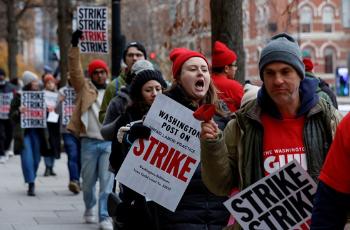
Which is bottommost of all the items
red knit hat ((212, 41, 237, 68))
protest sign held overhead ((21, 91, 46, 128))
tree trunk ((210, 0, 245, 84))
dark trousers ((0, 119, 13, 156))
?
dark trousers ((0, 119, 13, 156))

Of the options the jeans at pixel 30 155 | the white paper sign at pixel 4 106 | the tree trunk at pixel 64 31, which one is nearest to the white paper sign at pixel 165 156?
the jeans at pixel 30 155

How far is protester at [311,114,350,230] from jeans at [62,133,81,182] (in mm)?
10295

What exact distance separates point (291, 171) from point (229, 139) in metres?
0.37

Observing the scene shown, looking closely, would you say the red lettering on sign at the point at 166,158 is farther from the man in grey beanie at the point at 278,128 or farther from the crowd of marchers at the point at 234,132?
the man in grey beanie at the point at 278,128

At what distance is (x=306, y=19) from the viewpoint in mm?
71250

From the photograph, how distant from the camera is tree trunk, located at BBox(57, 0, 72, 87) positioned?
21.1 meters

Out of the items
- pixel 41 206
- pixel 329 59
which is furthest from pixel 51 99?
pixel 329 59

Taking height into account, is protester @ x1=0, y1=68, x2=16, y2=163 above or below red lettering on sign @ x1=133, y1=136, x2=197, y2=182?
below

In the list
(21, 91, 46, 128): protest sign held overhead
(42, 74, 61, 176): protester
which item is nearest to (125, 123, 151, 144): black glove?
(21, 91, 46, 128): protest sign held overhead

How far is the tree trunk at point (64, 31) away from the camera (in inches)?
831

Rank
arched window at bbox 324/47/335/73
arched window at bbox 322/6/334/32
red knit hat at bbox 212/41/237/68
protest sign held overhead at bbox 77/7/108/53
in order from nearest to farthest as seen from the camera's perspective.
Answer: red knit hat at bbox 212/41/237/68 < protest sign held overhead at bbox 77/7/108/53 < arched window at bbox 322/6/334/32 < arched window at bbox 324/47/335/73

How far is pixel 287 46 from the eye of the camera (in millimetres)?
4230

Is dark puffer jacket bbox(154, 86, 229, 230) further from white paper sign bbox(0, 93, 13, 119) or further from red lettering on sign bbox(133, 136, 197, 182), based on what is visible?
white paper sign bbox(0, 93, 13, 119)

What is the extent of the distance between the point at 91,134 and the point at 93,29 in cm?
346
